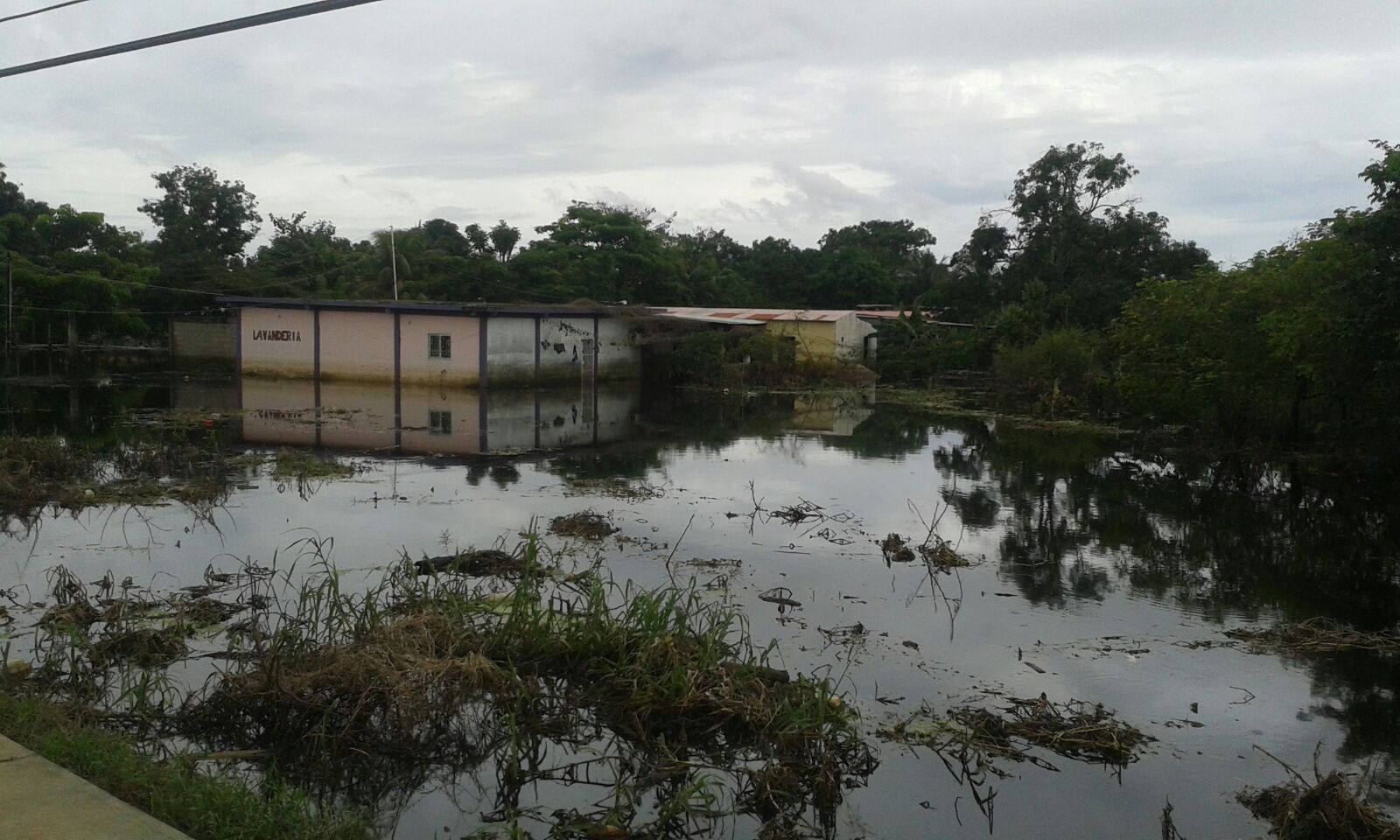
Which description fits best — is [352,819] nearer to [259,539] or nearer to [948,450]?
[259,539]

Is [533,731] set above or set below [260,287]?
below

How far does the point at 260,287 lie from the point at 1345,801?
44.9m

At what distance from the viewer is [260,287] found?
44.0 metres

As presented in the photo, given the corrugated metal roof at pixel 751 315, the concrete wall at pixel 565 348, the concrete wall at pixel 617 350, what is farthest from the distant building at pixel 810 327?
the concrete wall at pixel 565 348

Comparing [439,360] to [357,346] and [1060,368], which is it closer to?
[357,346]

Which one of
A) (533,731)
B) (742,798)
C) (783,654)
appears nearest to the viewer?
(742,798)

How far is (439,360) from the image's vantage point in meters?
33.1

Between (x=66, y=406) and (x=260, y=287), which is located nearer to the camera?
(x=66, y=406)

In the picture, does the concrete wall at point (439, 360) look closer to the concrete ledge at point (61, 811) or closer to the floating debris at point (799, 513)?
the floating debris at point (799, 513)

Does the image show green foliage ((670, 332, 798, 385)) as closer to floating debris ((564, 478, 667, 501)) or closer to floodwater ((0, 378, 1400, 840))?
floodwater ((0, 378, 1400, 840))

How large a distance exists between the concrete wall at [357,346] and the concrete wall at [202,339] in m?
8.45

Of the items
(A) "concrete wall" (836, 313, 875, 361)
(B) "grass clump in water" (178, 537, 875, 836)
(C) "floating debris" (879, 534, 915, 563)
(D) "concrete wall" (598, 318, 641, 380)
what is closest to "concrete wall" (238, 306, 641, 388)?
(D) "concrete wall" (598, 318, 641, 380)

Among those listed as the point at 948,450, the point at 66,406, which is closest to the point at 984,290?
the point at 948,450

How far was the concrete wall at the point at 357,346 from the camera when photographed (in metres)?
33.9
